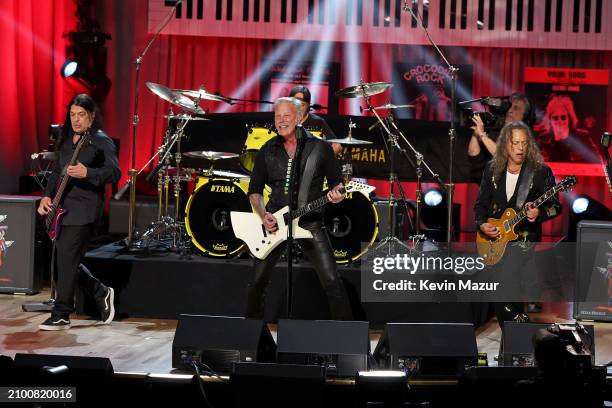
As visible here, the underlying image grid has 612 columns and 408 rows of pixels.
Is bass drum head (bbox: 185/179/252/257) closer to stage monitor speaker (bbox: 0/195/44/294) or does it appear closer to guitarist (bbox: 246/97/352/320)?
stage monitor speaker (bbox: 0/195/44/294)

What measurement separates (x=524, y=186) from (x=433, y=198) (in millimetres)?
3972

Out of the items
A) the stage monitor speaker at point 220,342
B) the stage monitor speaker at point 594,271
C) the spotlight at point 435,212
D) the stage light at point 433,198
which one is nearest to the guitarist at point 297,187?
the stage monitor speaker at point 220,342

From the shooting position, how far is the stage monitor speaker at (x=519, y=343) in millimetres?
5859

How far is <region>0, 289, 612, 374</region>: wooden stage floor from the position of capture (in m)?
6.76

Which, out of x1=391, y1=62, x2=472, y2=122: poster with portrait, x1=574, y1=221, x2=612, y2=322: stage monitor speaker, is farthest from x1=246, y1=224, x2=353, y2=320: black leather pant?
x1=391, y1=62, x2=472, y2=122: poster with portrait

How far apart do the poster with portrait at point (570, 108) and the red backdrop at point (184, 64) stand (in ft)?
0.55

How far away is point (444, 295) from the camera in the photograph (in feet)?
25.1

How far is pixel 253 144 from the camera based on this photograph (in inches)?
348

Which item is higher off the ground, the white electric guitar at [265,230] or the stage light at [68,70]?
the stage light at [68,70]

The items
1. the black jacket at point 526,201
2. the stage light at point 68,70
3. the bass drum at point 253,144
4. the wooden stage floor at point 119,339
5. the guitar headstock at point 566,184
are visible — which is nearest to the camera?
the wooden stage floor at point 119,339

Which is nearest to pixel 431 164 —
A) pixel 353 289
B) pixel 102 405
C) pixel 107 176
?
pixel 353 289

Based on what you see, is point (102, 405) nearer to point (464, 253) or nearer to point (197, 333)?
point (197, 333)

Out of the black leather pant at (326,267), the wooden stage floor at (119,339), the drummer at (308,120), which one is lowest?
the wooden stage floor at (119,339)

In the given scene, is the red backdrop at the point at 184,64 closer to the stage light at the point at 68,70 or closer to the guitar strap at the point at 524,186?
the stage light at the point at 68,70
